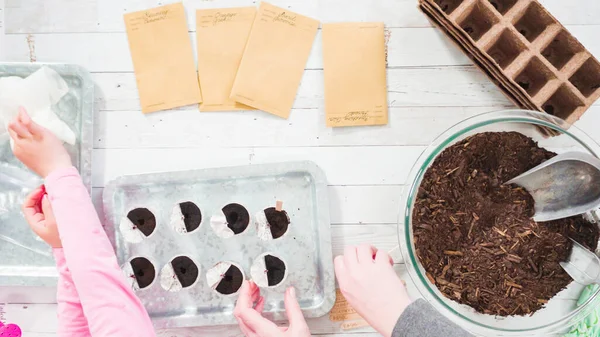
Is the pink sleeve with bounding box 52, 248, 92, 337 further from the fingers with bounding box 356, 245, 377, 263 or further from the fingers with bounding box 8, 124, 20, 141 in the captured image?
the fingers with bounding box 356, 245, 377, 263

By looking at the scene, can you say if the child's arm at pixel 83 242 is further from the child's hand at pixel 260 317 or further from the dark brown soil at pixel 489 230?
the dark brown soil at pixel 489 230

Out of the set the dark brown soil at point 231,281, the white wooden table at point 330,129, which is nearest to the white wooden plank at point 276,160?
the white wooden table at point 330,129

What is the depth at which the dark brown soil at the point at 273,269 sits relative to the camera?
966 millimetres

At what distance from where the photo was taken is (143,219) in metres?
0.98

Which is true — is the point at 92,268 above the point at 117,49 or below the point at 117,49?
below

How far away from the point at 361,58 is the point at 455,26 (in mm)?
187

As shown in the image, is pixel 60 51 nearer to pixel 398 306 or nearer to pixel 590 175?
pixel 398 306

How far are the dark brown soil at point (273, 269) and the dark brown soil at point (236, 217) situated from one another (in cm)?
8

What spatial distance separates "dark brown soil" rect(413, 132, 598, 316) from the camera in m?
0.84

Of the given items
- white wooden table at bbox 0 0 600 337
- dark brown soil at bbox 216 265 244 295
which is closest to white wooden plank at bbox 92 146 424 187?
white wooden table at bbox 0 0 600 337

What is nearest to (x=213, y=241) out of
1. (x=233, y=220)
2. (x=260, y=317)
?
(x=233, y=220)

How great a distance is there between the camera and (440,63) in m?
1.00

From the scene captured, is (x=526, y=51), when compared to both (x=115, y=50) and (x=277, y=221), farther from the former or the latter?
(x=115, y=50)

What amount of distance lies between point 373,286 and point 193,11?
0.64 metres
